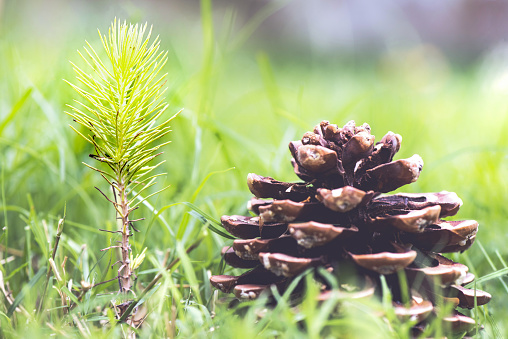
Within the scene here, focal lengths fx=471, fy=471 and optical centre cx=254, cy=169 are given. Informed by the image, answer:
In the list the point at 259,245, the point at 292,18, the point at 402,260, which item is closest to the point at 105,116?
the point at 259,245

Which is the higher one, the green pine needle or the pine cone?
the green pine needle

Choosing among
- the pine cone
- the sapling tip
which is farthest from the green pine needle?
the pine cone

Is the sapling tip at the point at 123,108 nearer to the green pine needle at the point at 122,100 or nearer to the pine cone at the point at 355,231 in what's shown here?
the green pine needle at the point at 122,100

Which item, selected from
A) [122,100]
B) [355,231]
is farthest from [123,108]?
[355,231]

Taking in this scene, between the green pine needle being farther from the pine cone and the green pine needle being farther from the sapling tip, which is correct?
the pine cone

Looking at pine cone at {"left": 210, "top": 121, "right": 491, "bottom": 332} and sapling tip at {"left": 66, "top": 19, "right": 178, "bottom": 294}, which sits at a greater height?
sapling tip at {"left": 66, "top": 19, "right": 178, "bottom": 294}

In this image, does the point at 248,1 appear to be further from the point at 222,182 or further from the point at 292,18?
the point at 222,182

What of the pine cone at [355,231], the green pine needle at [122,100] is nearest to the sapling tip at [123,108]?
the green pine needle at [122,100]
